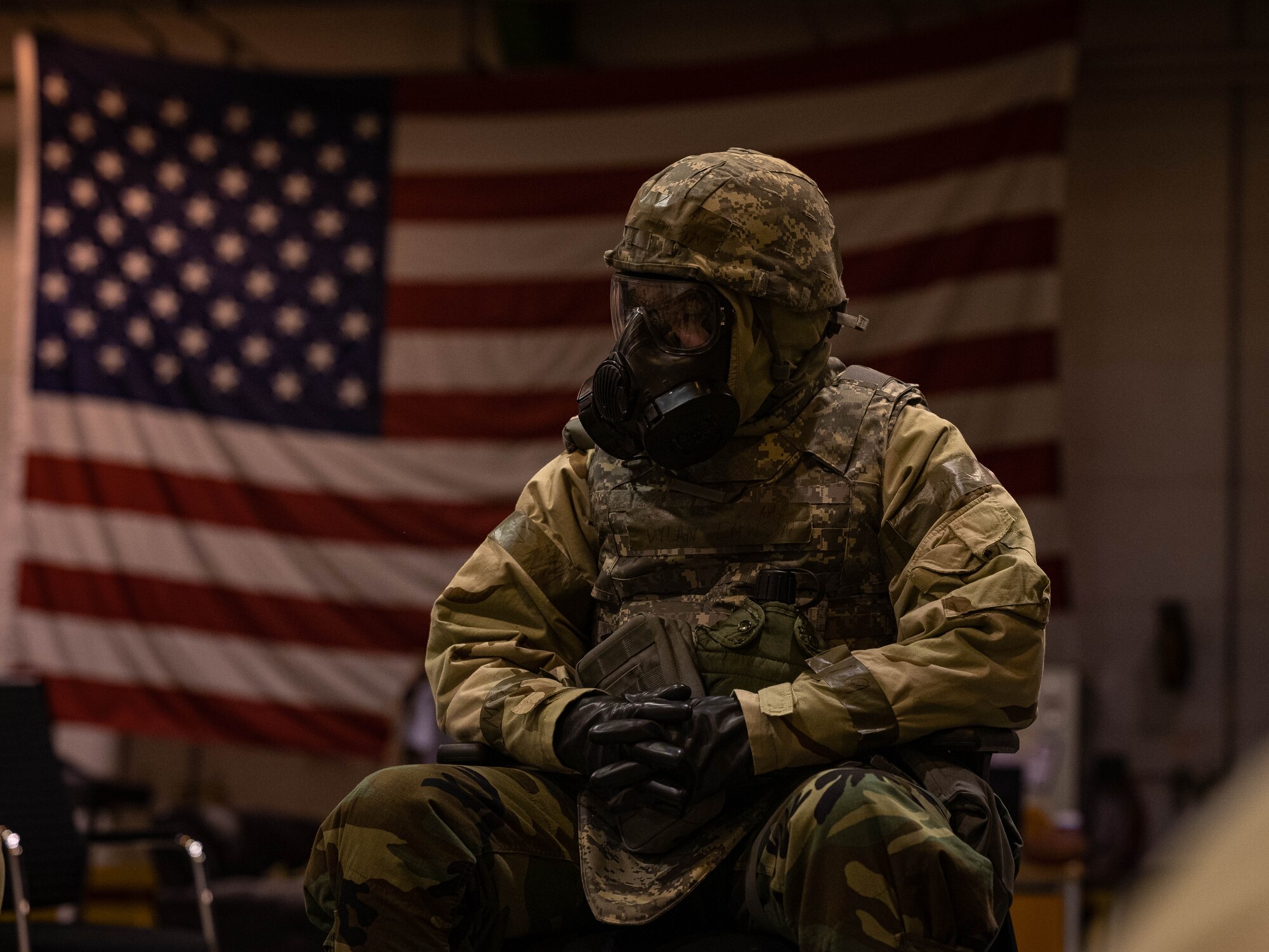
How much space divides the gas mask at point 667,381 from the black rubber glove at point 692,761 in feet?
1.24

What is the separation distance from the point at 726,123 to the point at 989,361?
1334mm

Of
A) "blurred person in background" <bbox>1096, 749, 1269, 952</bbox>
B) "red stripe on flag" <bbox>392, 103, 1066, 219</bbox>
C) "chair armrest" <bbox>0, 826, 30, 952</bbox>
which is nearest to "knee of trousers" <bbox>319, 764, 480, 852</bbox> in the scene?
"chair armrest" <bbox>0, 826, 30, 952</bbox>

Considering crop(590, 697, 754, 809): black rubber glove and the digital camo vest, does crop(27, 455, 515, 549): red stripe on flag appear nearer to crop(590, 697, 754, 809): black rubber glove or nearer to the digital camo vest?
the digital camo vest

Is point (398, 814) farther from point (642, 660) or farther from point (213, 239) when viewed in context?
point (213, 239)

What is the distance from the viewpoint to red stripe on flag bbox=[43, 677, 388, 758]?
19.0 feet

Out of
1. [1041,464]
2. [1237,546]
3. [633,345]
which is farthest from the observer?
[1237,546]

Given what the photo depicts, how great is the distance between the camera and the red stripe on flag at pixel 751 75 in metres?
5.52

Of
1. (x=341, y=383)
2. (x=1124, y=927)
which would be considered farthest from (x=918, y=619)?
(x=341, y=383)

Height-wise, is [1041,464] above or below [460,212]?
below

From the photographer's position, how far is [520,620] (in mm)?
2016

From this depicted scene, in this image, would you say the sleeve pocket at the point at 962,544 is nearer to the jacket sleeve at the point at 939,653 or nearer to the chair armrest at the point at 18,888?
the jacket sleeve at the point at 939,653

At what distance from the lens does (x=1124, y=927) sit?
0.55 metres

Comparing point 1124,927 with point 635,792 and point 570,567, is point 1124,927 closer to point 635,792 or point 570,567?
point 635,792

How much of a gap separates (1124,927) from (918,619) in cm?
125
